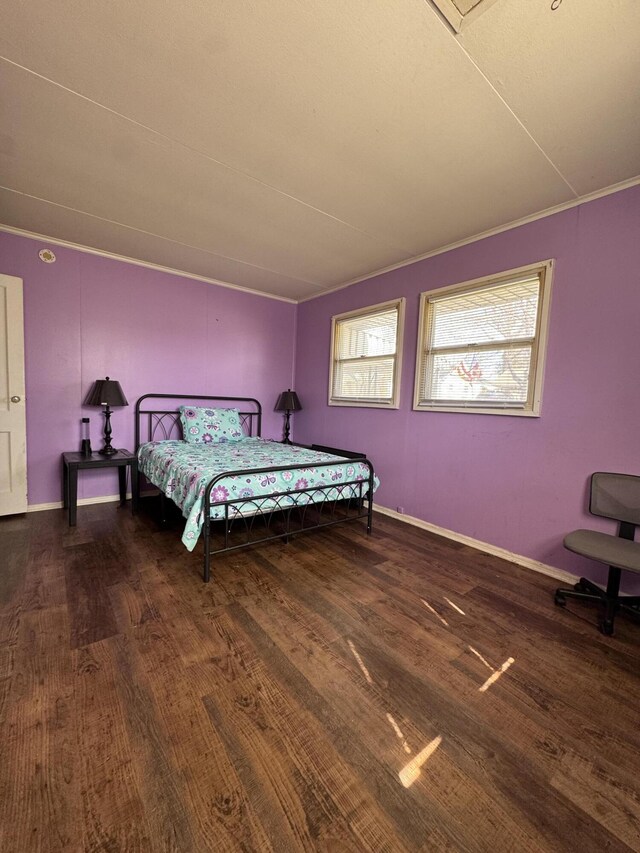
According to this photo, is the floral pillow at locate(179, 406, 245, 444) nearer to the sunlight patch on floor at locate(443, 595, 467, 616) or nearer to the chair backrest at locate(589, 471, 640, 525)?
the sunlight patch on floor at locate(443, 595, 467, 616)

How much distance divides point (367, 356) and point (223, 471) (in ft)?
7.22

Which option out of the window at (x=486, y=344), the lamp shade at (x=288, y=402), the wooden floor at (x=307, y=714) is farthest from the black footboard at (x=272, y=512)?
the lamp shade at (x=288, y=402)

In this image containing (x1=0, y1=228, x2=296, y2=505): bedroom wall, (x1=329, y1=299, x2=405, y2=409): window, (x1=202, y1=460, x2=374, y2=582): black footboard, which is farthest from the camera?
(x1=329, y1=299, x2=405, y2=409): window

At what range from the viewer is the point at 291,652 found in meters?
1.61

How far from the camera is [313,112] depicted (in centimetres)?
169

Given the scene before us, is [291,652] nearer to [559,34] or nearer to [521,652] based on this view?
[521,652]

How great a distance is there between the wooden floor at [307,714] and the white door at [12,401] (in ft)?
4.04

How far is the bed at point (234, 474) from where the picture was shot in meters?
2.33

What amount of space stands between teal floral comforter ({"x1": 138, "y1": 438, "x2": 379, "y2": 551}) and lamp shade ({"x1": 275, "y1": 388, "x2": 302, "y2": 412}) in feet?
3.17

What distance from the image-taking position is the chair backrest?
81.1 inches

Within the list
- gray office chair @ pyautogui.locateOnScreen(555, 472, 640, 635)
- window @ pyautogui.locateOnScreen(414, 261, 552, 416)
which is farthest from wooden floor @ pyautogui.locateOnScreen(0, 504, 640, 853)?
window @ pyautogui.locateOnScreen(414, 261, 552, 416)

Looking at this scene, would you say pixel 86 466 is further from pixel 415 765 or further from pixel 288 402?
pixel 415 765

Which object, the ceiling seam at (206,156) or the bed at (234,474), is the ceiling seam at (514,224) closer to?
the ceiling seam at (206,156)

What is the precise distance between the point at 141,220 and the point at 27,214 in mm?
907
